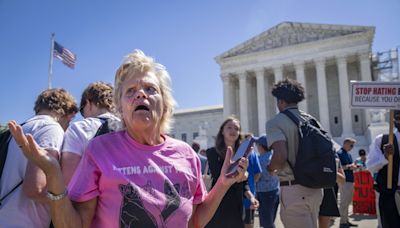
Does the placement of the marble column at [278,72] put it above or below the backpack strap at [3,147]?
above

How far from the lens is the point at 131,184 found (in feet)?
5.01

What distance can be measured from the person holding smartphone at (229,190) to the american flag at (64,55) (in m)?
15.9

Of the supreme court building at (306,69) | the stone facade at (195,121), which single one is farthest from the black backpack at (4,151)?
the stone facade at (195,121)

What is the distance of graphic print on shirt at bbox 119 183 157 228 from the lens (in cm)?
150

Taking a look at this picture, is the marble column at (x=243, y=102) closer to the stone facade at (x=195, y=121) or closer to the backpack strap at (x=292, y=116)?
the stone facade at (x=195, y=121)

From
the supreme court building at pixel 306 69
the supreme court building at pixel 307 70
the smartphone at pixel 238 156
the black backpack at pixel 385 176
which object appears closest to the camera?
the smartphone at pixel 238 156

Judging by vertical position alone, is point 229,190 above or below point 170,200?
below

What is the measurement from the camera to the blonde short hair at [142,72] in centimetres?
186

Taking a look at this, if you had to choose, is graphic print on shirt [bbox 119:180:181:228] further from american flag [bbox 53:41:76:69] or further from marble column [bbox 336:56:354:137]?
marble column [bbox 336:56:354:137]

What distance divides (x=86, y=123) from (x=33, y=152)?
127 centimetres

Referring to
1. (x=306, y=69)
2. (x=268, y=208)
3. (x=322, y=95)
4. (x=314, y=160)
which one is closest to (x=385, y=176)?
(x=314, y=160)

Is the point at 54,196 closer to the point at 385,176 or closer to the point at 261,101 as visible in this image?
the point at 385,176

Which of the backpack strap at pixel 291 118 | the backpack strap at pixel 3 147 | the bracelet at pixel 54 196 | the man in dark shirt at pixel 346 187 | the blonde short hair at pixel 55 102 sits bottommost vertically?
the man in dark shirt at pixel 346 187

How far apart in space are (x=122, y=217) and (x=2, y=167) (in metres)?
1.39
